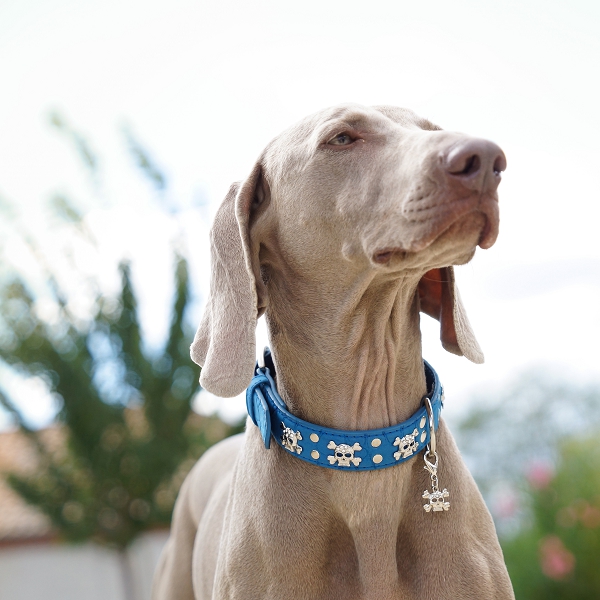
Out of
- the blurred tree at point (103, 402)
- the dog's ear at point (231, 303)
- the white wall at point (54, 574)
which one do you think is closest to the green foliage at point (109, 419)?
the blurred tree at point (103, 402)

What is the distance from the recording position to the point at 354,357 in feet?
6.58

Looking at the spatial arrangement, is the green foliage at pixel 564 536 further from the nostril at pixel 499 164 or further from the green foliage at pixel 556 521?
the nostril at pixel 499 164

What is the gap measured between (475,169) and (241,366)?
2.60 feet

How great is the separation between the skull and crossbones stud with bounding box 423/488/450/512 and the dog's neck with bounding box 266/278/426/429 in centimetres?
22

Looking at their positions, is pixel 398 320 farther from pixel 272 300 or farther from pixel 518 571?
pixel 518 571

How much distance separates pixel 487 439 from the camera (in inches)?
640

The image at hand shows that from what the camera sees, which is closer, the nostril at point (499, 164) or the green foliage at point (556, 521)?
the nostril at point (499, 164)

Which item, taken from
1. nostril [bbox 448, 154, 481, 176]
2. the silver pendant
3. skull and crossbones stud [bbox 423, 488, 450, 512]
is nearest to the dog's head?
nostril [bbox 448, 154, 481, 176]

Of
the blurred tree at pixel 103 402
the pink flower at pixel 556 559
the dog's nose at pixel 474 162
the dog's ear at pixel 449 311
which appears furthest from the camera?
the blurred tree at pixel 103 402

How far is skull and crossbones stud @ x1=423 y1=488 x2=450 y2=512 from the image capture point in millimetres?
1855

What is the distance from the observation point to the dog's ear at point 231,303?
1.94 meters

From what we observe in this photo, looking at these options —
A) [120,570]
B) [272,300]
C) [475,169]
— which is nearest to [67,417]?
[120,570]

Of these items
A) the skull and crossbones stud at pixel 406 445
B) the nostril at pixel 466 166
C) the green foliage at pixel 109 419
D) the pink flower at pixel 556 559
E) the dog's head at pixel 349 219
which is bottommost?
the green foliage at pixel 109 419

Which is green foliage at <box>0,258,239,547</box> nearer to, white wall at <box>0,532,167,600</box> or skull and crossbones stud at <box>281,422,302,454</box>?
white wall at <box>0,532,167,600</box>
